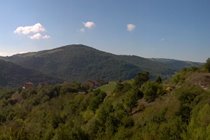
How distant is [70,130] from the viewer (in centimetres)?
9800

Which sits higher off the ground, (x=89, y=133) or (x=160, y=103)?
(x=160, y=103)

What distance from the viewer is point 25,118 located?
18662cm

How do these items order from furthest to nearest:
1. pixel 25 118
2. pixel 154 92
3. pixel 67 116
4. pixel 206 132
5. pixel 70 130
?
1. pixel 25 118
2. pixel 67 116
3. pixel 154 92
4. pixel 70 130
5. pixel 206 132

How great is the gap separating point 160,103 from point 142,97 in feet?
59.2

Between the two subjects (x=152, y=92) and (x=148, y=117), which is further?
(x=152, y=92)

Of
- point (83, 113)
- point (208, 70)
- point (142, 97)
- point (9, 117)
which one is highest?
point (208, 70)

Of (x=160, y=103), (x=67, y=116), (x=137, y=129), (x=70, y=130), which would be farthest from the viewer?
(x=67, y=116)

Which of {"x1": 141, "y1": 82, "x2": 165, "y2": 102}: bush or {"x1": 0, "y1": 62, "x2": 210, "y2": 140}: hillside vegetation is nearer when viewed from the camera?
{"x1": 0, "y1": 62, "x2": 210, "y2": 140}: hillside vegetation

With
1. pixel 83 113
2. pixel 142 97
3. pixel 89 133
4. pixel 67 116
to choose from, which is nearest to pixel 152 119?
pixel 89 133

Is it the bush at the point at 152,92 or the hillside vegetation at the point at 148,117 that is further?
the bush at the point at 152,92

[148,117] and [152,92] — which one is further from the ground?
[152,92]

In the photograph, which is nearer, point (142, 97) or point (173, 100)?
point (173, 100)

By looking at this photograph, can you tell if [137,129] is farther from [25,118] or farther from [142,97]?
[25,118]

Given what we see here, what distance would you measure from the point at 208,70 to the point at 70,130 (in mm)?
52128
